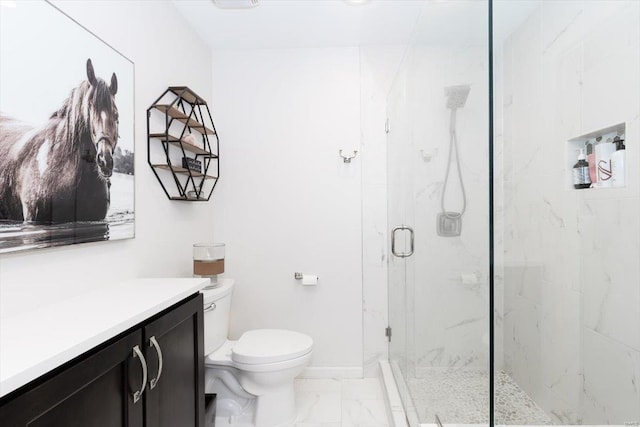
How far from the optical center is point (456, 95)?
114cm

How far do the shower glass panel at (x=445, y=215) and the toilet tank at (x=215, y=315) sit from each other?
0.99m

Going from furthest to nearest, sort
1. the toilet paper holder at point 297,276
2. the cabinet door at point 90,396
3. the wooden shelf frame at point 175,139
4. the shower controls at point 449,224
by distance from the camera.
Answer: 1. the toilet paper holder at point 297,276
2. the wooden shelf frame at point 175,139
3. the shower controls at point 449,224
4. the cabinet door at point 90,396

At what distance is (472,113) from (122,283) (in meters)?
1.40

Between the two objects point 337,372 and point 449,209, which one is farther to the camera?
point 337,372

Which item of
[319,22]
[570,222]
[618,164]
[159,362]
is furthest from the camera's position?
[319,22]

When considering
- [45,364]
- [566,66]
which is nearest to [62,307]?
[45,364]

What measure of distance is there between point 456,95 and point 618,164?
2.49 feet

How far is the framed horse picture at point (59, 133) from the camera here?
0.95 metres

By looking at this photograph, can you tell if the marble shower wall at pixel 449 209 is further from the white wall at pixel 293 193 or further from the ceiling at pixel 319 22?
the white wall at pixel 293 193

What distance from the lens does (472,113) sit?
1.02 m

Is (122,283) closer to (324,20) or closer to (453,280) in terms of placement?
(453,280)

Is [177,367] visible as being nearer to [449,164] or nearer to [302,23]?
[449,164]

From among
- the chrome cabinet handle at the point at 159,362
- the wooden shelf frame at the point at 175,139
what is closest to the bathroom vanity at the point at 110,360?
the chrome cabinet handle at the point at 159,362

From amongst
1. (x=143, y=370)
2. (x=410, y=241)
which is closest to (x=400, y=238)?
(x=410, y=241)
